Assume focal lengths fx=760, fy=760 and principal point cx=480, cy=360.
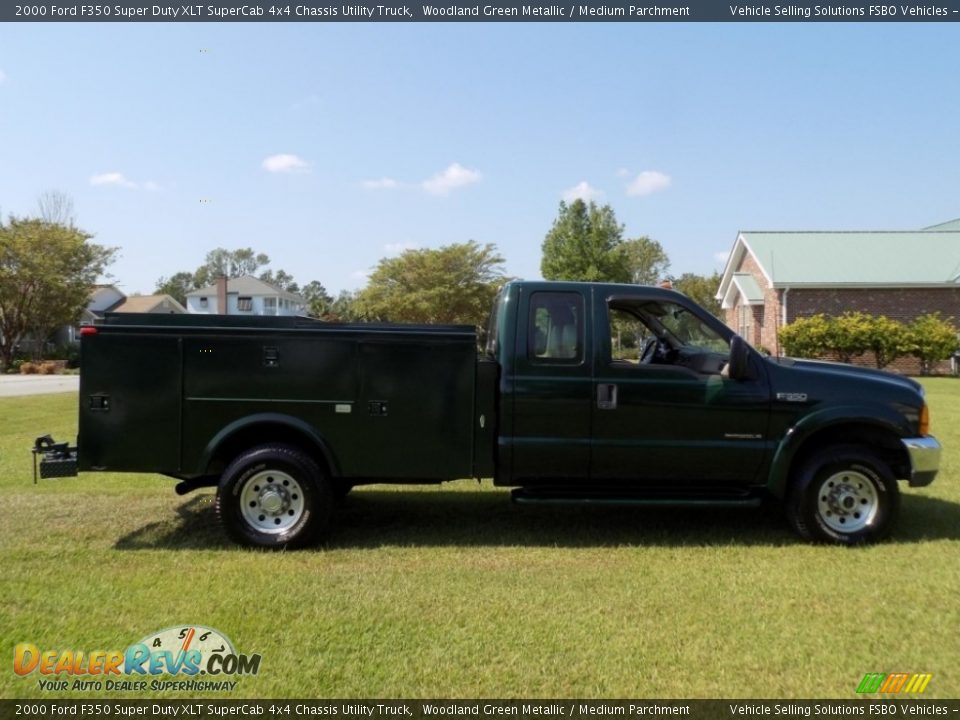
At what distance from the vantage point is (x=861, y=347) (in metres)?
28.5

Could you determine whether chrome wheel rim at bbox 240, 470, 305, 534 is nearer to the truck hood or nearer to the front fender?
the front fender

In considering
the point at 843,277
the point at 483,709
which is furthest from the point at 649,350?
the point at 843,277

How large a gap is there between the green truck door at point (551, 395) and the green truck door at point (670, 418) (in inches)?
4.6

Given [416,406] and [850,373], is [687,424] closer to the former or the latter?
[850,373]

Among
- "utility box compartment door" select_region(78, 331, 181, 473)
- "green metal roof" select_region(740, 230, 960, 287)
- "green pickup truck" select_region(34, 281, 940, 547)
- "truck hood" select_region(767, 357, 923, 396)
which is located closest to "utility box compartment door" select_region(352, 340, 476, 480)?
"green pickup truck" select_region(34, 281, 940, 547)

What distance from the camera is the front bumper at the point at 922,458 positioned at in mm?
5891

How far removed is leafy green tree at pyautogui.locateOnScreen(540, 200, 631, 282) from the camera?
4300cm

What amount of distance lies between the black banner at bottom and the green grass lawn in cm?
9

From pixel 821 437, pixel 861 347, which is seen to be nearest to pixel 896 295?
pixel 861 347

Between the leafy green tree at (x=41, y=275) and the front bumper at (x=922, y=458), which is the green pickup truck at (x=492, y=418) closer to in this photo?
the front bumper at (x=922, y=458)

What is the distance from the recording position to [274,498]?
5785 mm

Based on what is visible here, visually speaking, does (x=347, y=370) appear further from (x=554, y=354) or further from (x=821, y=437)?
(x=821, y=437)

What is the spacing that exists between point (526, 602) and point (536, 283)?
2.53 m

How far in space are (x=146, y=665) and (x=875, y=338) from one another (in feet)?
97.0
